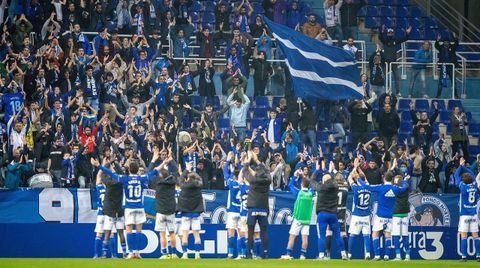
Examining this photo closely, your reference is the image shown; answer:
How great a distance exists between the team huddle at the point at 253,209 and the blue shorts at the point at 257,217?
2cm

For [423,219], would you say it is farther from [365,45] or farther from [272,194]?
[365,45]

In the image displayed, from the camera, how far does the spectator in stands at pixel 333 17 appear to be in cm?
3853

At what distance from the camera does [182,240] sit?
30.2m

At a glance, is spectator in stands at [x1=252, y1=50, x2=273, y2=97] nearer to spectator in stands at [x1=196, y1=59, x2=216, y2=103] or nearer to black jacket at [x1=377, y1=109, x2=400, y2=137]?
spectator in stands at [x1=196, y1=59, x2=216, y2=103]

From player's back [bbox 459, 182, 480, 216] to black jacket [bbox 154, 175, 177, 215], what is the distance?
6805mm

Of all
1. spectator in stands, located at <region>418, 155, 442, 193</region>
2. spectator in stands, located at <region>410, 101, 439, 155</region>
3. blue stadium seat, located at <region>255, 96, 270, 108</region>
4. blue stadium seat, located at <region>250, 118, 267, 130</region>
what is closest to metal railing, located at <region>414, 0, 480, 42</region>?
spectator in stands, located at <region>410, 101, 439, 155</region>

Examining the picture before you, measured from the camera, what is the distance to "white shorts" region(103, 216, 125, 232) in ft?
95.9

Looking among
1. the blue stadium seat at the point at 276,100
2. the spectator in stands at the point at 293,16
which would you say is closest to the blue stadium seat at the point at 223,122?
the blue stadium seat at the point at 276,100

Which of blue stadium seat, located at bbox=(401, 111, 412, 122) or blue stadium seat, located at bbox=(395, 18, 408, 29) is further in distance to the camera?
blue stadium seat, located at bbox=(395, 18, 408, 29)

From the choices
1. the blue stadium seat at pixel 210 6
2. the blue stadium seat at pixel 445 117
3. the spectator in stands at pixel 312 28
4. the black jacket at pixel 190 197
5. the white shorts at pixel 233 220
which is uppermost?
the blue stadium seat at pixel 210 6

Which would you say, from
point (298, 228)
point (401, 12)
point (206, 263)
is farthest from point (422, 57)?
point (206, 263)

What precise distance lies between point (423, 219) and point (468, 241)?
49.4 inches

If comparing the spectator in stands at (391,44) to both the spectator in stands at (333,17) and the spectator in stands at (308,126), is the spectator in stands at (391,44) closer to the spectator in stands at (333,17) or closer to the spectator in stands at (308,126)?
the spectator in stands at (333,17)

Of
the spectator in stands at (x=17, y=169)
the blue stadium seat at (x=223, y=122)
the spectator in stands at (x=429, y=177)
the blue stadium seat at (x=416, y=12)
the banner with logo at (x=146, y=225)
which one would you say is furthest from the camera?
the blue stadium seat at (x=416, y=12)
